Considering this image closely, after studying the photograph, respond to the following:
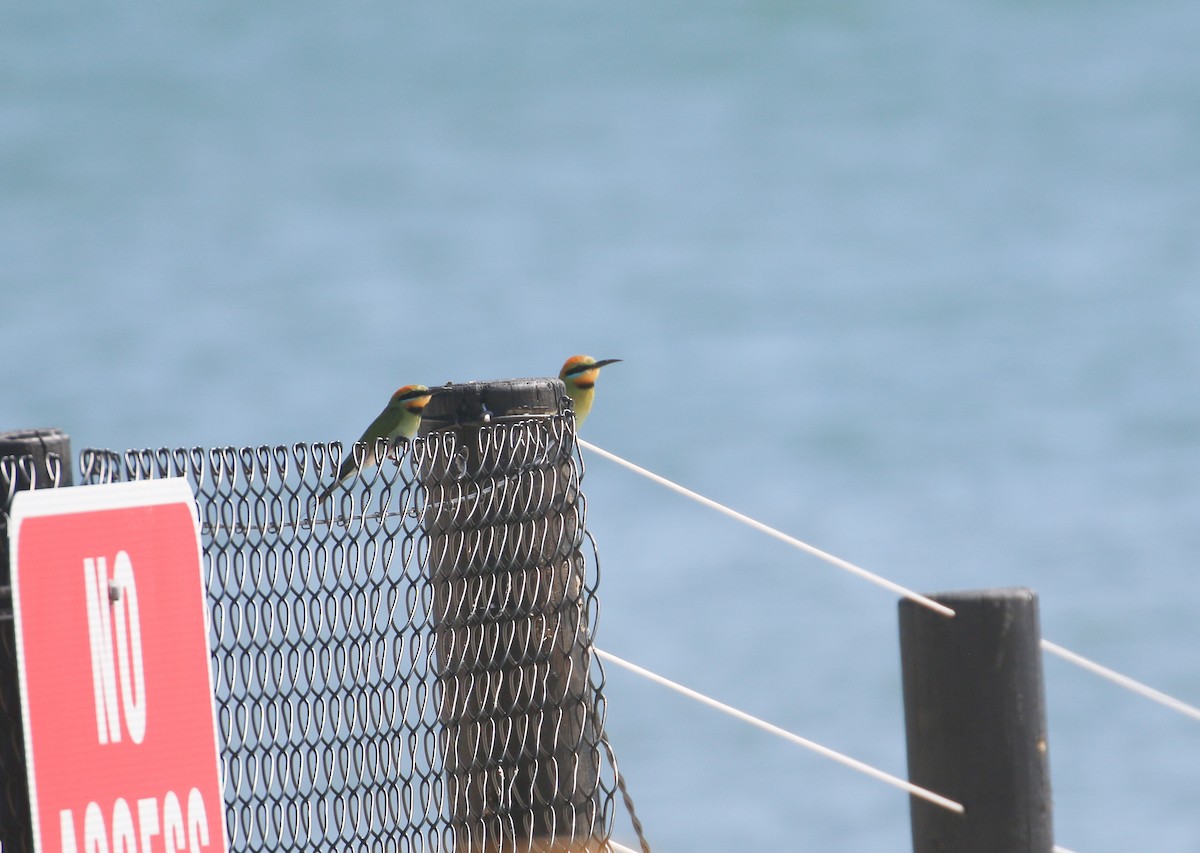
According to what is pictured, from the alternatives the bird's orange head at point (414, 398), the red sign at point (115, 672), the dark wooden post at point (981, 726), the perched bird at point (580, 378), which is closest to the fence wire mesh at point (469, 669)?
the bird's orange head at point (414, 398)

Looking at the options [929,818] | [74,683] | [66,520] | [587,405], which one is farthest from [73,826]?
[587,405]

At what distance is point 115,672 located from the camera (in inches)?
53.7

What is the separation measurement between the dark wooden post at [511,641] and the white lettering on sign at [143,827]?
92 cm

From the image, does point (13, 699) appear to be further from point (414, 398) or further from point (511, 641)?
point (414, 398)

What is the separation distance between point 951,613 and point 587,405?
153 cm

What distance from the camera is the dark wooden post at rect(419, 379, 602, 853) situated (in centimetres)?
A: 229

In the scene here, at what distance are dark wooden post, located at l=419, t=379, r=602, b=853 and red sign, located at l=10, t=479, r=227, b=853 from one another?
2.91 ft

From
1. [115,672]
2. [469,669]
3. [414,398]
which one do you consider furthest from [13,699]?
[414,398]

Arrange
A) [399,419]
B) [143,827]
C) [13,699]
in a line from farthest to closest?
[399,419] < [13,699] < [143,827]

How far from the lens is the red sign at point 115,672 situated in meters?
1.34

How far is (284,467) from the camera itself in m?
2.00

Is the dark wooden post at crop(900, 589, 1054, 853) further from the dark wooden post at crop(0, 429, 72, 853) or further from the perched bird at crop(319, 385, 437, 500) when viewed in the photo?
the dark wooden post at crop(0, 429, 72, 853)

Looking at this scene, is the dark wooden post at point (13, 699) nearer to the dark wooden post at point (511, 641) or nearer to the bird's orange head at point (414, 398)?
the dark wooden post at point (511, 641)

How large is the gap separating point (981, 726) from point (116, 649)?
1.19 meters
